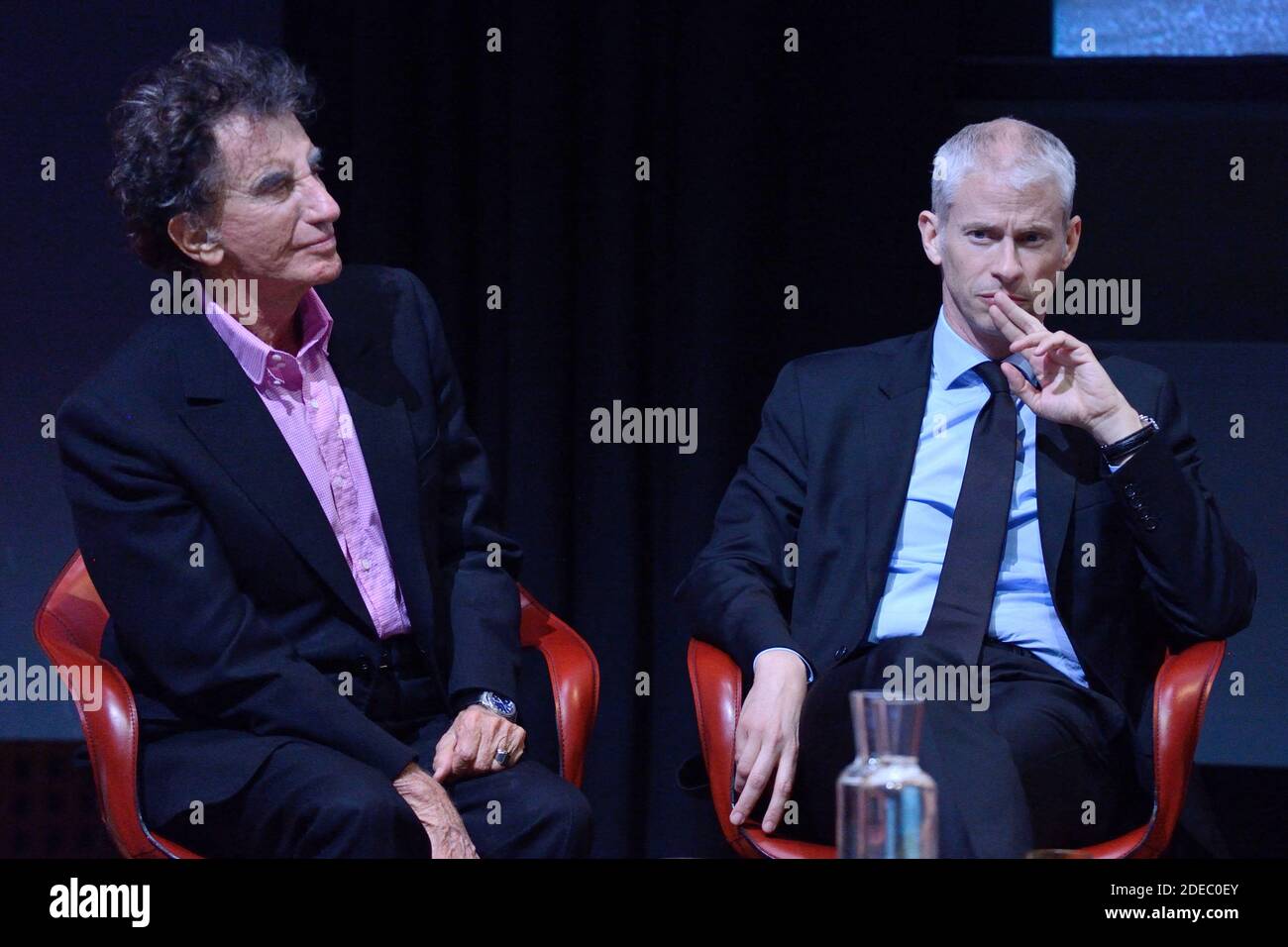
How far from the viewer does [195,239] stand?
7.80 feet

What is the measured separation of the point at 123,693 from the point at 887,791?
47.4 inches

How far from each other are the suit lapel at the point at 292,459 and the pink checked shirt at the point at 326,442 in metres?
0.02

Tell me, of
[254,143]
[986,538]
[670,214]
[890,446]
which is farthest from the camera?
[670,214]

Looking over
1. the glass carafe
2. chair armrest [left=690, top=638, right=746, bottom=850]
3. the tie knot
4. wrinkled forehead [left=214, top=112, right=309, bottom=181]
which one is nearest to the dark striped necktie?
the tie knot

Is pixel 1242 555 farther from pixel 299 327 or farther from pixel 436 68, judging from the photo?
pixel 436 68

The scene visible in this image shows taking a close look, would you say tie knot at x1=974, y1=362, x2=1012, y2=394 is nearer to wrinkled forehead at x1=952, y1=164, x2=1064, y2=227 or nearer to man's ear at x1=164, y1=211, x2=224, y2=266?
wrinkled forehead at x1=952, y1=164, x2=1064, y2=227

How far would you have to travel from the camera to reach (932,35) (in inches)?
121

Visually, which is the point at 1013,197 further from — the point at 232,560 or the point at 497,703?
the point at 232,560

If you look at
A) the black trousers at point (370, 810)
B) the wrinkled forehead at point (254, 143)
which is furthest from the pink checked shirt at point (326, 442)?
the wrinkled forehead at point (254, 143)

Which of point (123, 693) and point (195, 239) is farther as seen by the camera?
point (195, 239)

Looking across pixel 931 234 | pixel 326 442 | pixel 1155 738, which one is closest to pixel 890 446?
pixel 931 234

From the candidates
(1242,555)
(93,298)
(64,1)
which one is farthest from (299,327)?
(1242,555)

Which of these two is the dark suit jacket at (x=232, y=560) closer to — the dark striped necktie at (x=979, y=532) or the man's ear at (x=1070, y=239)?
the dark striped necktie at (x=979, y=532)

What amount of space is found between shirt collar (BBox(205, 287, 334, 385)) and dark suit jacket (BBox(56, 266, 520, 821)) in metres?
0.02
